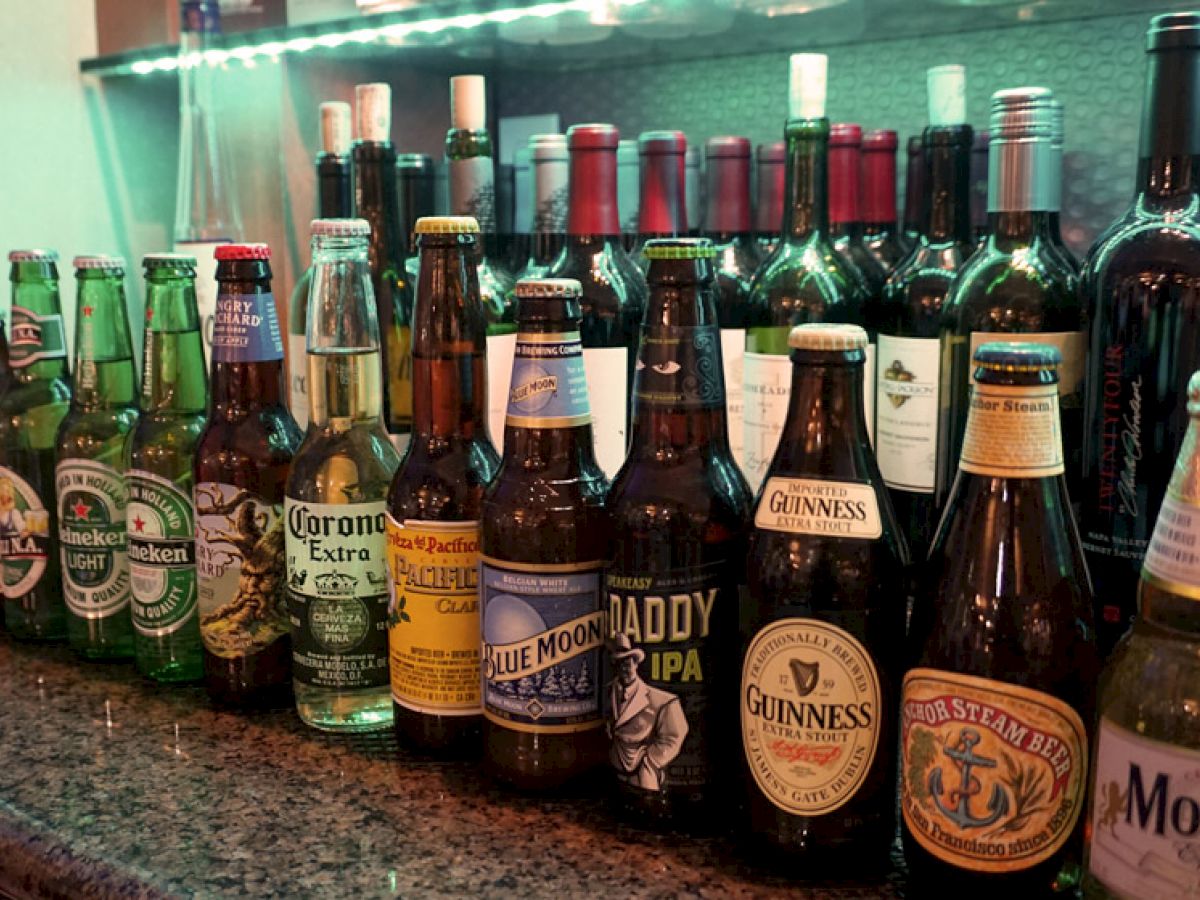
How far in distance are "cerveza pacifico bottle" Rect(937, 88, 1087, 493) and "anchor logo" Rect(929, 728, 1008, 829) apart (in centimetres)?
26

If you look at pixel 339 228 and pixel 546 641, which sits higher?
pixel 339 228

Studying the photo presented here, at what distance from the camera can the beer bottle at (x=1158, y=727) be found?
61cm

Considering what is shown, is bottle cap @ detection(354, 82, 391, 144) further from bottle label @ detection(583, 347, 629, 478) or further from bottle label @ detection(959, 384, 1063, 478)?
bottle label @ detection(959, 384, 1063, 478)

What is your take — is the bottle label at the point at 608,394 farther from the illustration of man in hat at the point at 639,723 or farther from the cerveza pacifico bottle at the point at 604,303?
the illustration of man in hat at the point at 639,723

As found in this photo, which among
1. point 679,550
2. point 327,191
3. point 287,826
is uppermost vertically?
point 327,191

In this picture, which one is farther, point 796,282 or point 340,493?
point 796,282

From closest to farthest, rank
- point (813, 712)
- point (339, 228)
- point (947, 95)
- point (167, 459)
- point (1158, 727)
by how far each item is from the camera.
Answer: point (1158, 727) < point (813, 712) < point (339, 228) < point (167, 459) < point (947, 95)

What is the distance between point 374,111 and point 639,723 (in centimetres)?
70

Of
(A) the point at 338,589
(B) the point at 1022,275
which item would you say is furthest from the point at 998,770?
(A) the point at 338,589

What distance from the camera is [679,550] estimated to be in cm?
78

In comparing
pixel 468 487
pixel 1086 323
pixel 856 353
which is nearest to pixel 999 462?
pixel 856 353

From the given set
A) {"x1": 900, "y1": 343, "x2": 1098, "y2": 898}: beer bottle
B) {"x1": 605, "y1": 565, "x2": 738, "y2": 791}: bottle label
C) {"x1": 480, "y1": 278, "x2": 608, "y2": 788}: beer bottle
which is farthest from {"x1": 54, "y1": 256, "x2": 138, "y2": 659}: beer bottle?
{"x1": 900, "y1": 343, "x2": 1098, "y2": 898}: beer bottle

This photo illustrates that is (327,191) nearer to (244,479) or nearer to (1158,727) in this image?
(244,479)

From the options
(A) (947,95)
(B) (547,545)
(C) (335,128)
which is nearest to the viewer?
(B) (547,545)
